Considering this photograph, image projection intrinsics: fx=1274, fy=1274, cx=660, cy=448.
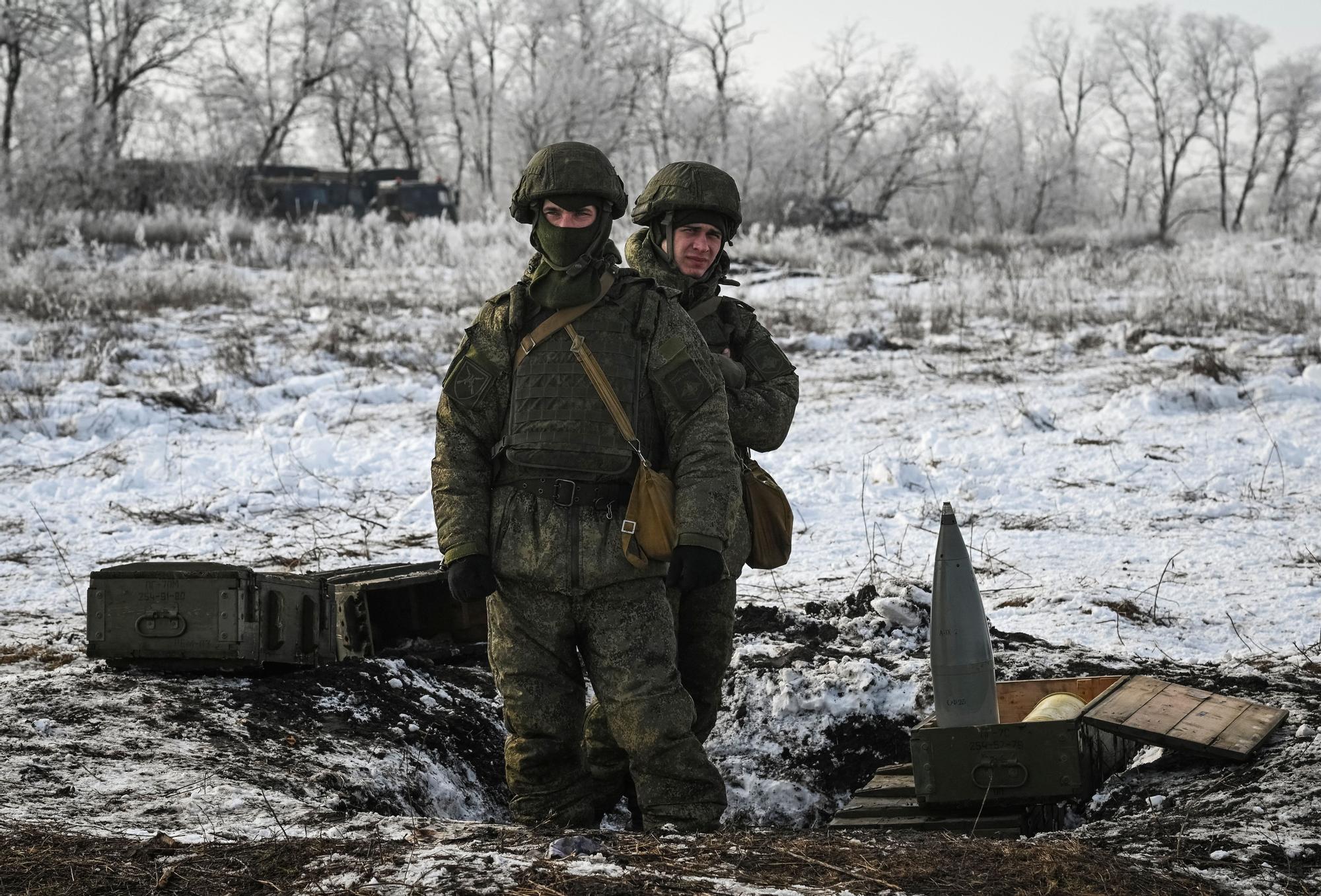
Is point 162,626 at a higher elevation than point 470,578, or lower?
lower

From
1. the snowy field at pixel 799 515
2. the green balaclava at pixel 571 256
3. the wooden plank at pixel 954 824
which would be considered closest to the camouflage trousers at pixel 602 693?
the wooden plank at pixel 954 824

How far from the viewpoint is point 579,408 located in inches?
140

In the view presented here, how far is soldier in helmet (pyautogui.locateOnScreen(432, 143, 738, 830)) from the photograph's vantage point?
139 inches

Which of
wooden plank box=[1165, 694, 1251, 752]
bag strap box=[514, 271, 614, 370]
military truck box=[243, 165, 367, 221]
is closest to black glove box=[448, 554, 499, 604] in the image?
bag strap box=[514, 271, 614, 370]

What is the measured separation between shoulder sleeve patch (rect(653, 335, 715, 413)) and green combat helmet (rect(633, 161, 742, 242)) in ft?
2.11

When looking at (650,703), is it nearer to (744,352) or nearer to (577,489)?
(577,489)

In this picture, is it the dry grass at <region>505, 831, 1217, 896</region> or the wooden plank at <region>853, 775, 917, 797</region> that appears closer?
the dry grass at <region>505, 831, 1217, 896</region>

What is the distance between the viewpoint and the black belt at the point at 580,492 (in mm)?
3553

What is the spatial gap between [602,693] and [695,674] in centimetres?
53

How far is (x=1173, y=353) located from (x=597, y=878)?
33.4ft

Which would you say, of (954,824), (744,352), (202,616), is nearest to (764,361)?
(744,352)

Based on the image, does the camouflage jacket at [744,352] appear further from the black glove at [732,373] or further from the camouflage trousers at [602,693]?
the camouflage trousers at [602,693]

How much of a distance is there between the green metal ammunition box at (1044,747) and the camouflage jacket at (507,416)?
37.8 inches

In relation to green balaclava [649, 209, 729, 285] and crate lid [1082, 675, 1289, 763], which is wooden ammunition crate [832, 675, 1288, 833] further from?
green balaclava [649, 209, 729, 285]
